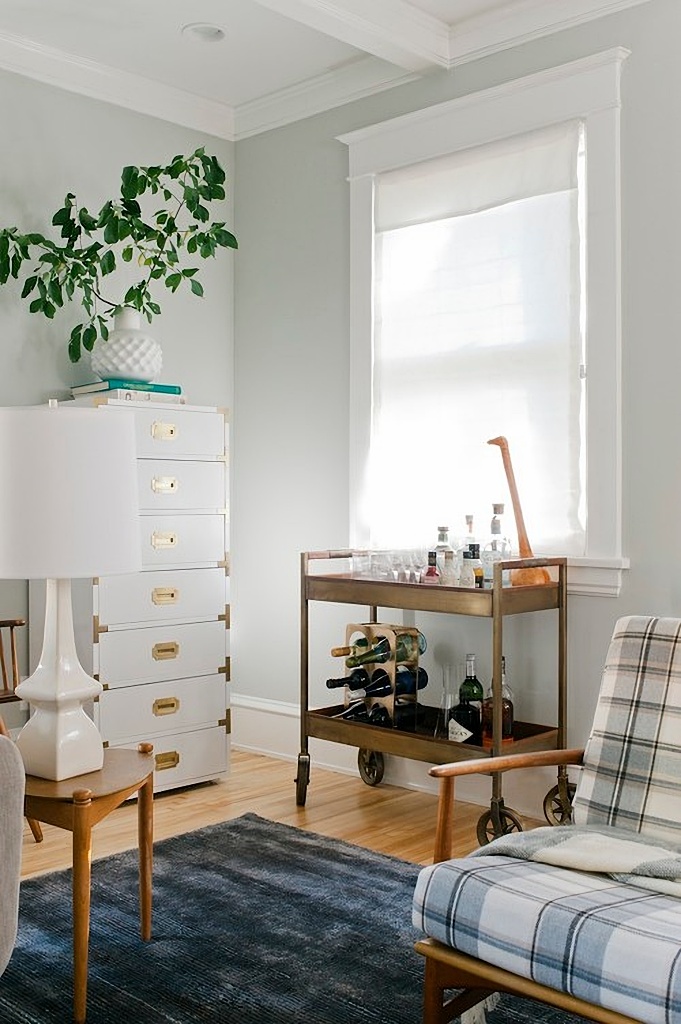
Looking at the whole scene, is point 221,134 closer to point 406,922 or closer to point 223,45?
point 223,45

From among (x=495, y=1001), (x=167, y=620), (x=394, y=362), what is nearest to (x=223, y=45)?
(x=394, y=362)

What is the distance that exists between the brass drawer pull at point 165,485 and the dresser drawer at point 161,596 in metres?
0.30

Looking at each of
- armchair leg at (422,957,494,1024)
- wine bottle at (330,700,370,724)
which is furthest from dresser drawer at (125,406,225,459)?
armchair leg at (422,957,494,1024)

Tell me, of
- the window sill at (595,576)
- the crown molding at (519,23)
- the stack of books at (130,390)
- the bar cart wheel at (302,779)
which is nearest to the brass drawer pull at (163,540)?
the stack of books at (130,390)

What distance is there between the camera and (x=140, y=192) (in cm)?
390

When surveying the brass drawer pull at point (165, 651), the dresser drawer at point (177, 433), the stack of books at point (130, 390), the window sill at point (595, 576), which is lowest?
the brass drawer pull at point (165, 651)

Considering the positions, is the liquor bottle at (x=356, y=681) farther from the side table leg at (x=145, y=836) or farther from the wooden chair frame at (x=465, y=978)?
the wooden chair frame at (x=465, y=978)

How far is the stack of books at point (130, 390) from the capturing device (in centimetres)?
392

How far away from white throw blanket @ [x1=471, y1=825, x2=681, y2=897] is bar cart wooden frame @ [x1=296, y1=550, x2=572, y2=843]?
1.02m

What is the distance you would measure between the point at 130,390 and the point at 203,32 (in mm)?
1389

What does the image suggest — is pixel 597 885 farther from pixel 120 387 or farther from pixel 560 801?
pixel 120 387

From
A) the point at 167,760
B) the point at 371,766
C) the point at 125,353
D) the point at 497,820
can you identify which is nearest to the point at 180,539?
the point at 125,353

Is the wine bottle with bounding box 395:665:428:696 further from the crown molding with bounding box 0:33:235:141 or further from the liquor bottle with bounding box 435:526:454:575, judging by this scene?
the crown molding with bounding box 0:33:235:141

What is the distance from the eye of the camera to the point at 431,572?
362cm
